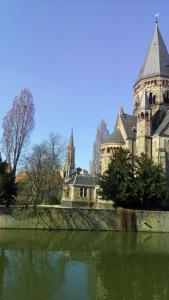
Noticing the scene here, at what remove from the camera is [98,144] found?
71188mm

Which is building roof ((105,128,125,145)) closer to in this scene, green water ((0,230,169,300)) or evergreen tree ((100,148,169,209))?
evergreen tree ((100,148,169,209))

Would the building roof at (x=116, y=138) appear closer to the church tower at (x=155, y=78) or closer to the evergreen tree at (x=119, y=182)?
the church tower at (x=155, y=78)

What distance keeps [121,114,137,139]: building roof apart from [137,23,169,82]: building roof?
7740mm

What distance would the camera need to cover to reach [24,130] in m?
45.3

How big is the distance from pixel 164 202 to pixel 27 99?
19.9 metres

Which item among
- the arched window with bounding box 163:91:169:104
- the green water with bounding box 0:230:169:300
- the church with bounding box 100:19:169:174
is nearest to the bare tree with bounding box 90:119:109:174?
the church with bounding box 100:19:169:174

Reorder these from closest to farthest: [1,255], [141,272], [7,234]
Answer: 1. [141,272]
2. [1,255]
3. [7,234]

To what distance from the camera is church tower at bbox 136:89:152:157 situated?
178ft

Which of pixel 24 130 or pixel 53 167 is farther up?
pixel 24 130

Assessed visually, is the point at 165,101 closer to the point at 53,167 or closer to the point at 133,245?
the point at 53,167

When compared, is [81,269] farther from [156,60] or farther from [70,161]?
[70,161]

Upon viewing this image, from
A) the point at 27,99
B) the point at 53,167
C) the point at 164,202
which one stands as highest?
the point at 27,99

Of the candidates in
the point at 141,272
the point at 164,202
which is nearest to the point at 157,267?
the point at 141,272

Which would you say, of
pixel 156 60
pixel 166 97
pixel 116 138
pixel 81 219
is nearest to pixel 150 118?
pixel 116 138
